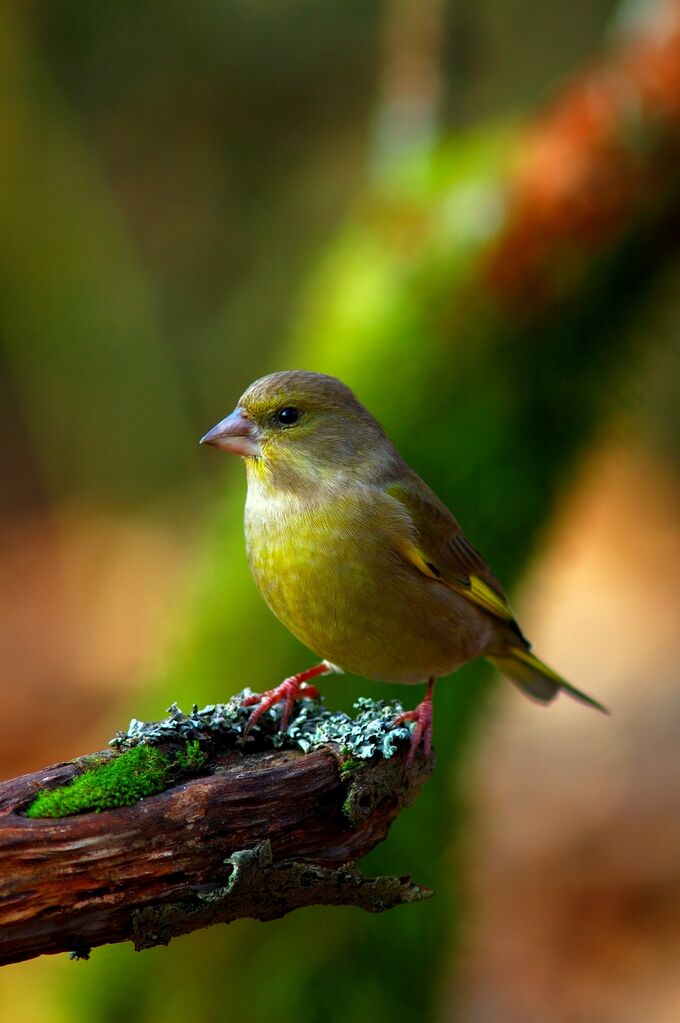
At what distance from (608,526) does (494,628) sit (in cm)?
966

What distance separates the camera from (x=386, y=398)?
537cm

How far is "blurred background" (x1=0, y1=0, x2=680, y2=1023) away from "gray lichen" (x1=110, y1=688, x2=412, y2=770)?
207 centimetres

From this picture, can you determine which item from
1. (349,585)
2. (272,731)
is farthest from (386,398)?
(272,731)

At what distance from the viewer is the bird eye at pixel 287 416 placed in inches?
137

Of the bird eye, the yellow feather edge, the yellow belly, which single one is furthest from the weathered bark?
the bird eye

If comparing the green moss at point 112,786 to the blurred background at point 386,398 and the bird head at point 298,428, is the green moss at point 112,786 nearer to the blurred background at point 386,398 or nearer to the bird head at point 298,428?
the bird head at point 298,428

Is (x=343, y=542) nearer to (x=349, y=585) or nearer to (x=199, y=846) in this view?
(x=349, y=585)

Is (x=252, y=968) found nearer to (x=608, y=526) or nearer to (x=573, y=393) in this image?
(x=573, y=393)

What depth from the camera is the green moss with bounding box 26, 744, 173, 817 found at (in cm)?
243

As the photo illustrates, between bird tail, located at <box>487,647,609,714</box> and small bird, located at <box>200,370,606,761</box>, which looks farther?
bird tail, located at <box>487,647,609,714</box>

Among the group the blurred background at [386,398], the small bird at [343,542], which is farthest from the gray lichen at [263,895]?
the blurred background at [386,398]

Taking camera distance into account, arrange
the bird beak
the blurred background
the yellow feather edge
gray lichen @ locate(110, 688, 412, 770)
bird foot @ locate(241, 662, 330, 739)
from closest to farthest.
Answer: gray lichen @ locate(110, 688, 412, 770) < bird foot @ locate(241, 662, 330, 739) < the bird beak < the yellow feather edge < the blurred background

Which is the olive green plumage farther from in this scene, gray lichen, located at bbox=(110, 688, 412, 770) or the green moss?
the green moss

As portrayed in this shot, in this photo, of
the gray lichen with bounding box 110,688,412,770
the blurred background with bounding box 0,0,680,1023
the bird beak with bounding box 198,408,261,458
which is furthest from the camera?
the blurred background with bounding box 0,0,680,1023
